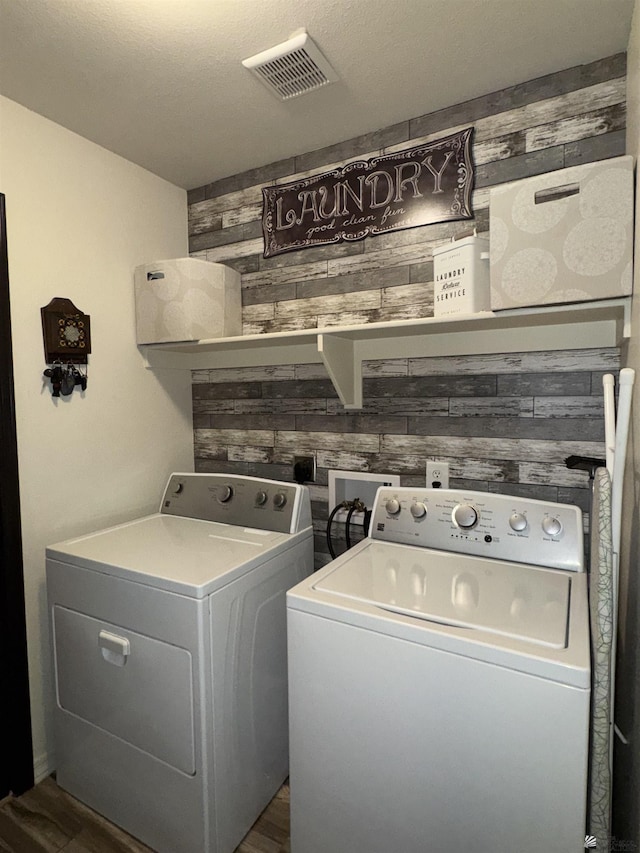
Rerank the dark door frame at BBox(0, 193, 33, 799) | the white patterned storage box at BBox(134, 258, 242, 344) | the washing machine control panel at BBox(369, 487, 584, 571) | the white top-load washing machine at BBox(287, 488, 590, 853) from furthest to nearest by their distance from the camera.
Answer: the white patterned storage box at BBox(134, 258, 242, 344)
the dark door frame at BBox(0, 193, 33, 799)
the washing machine control panel at BBox(369, 487, 584, 571)
the white top-load washing machine at BBox(287, 488, 590, 853)

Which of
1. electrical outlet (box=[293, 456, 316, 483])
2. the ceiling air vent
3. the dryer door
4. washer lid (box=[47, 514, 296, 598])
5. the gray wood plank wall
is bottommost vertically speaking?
the dryer door

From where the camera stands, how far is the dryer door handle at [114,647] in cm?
142

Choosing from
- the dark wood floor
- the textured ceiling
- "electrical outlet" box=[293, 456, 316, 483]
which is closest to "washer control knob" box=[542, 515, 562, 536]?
"electrical outlet" box=[293, 456, 316, 483]

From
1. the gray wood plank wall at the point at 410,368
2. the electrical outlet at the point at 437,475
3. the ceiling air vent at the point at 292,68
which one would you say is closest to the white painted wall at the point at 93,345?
the gray wood plank wall at the point at 410,368

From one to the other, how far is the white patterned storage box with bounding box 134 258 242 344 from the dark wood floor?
1713 millimetres

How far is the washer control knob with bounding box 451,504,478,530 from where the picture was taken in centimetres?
145

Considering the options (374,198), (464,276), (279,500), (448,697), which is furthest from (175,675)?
(374,198)

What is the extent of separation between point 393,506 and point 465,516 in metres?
0.24

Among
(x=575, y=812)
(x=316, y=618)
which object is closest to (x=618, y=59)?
(x=316, y=618)

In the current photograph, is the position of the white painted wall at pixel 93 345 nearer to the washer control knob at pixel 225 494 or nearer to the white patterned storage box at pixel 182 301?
the white patterned storage box at pixel 182 301

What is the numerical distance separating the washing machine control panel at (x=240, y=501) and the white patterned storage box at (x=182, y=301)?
611 mm

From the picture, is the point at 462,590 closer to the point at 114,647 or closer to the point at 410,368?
the point at 410,368

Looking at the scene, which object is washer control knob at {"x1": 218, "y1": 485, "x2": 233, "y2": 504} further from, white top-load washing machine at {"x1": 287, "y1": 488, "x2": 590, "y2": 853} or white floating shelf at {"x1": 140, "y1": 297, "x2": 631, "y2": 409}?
white top-load washing machine at {"x1": 287, "y1": 488, "x2": 590, "y2": 853}

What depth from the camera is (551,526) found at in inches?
53.2
